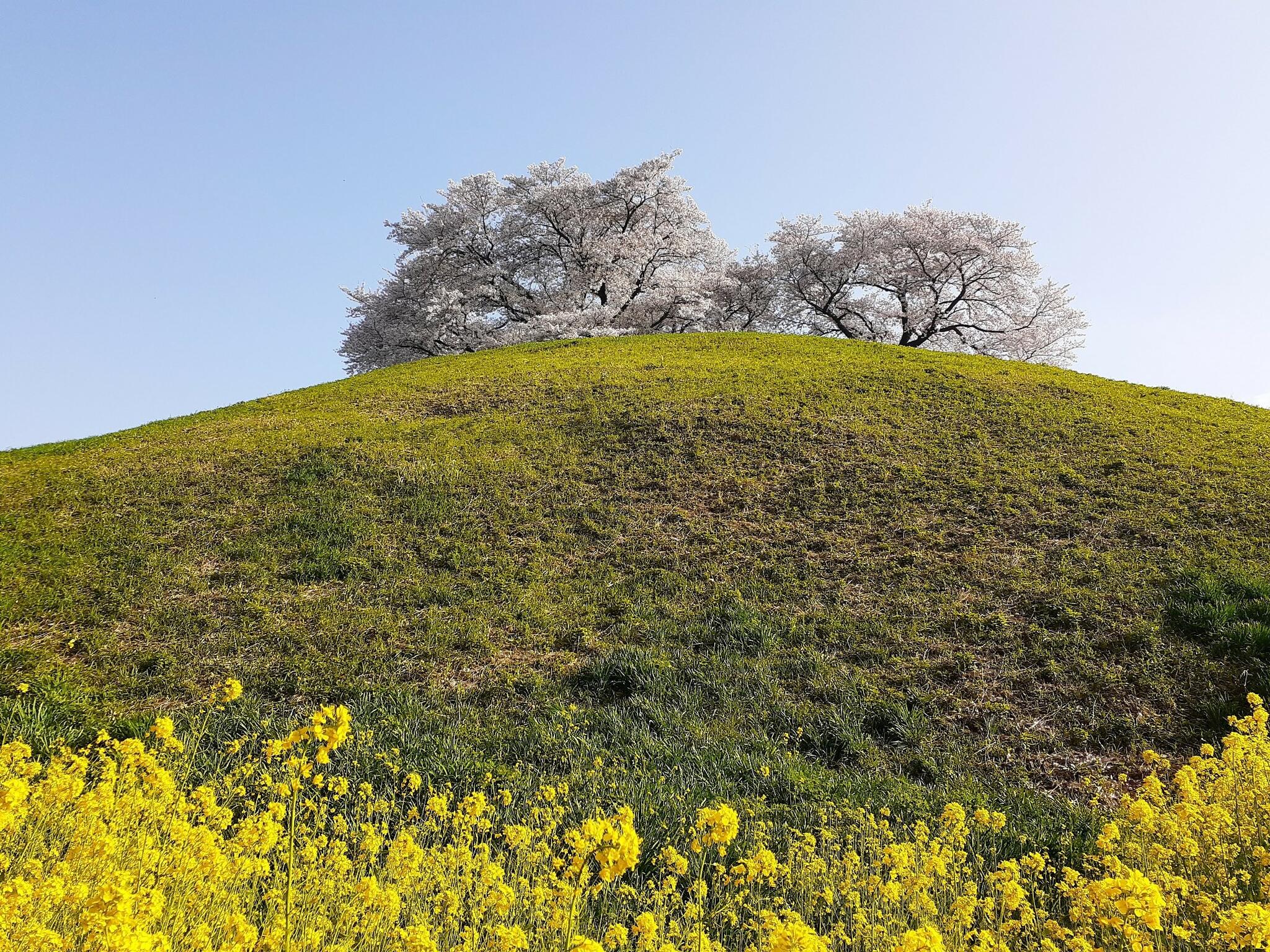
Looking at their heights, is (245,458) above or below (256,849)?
above

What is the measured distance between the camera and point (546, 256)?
30094 millimetres

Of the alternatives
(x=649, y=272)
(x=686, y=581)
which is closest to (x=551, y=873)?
(x=686, y=581)

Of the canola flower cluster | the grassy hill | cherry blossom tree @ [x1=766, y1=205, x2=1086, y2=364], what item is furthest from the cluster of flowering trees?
the canola flower cluster

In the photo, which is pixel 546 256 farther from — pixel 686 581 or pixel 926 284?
pixel 686 581

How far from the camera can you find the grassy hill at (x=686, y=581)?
6.03 meters

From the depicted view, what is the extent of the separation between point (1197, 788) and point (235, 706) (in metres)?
6.75

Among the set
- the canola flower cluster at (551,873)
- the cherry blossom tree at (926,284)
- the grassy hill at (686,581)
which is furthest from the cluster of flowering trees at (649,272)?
the canola flower cluster at (551,873)

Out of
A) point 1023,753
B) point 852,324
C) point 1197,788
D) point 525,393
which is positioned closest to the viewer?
point 1197,788

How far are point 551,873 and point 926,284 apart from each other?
98.8ft

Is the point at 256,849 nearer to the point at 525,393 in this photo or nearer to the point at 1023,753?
the point at 1023,753

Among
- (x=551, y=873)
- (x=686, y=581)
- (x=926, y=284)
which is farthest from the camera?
(x=926, y=284)

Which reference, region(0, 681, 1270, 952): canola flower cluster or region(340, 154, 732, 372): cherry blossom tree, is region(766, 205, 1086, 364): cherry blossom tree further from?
region(0, 681, 1270, 952): canola flower cluster

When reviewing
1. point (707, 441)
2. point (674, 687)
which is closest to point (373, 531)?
point (674, 687)

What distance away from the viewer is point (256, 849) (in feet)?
11.1
